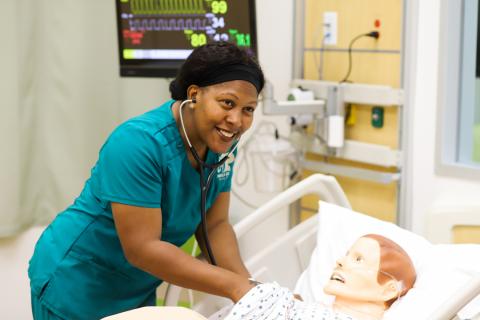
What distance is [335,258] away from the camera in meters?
2.24

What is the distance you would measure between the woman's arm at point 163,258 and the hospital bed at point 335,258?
1.34 ft

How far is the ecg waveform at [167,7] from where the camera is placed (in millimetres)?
2918

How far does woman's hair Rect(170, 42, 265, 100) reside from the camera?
169cm

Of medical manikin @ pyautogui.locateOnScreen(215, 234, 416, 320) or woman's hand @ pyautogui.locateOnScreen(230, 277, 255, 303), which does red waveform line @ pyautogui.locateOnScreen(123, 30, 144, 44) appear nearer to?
medical manikin @ pyautogui.locateOnScreen(215, 234, 416, 320)

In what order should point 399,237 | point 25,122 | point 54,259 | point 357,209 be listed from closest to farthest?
point 54,259
point 399,237
point 357,209
point 25,122

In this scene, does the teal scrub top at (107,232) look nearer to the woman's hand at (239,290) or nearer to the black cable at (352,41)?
the woman's hand at (239,290)

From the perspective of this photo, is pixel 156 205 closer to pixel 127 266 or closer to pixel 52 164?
pixel 127 266

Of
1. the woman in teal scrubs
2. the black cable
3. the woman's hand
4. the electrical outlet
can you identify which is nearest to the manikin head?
the woman in teal scrubs

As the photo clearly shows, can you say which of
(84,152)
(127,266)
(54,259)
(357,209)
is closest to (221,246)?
(127,266)

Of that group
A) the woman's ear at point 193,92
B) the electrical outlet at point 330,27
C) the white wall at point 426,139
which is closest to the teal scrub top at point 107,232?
the woman's ear at point 193,92

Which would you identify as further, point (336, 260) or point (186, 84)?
point (336, 260)

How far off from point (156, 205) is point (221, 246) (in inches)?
14.6

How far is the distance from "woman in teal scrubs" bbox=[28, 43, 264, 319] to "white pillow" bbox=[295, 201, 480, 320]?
36 centimetres

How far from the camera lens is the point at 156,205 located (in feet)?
5.61
